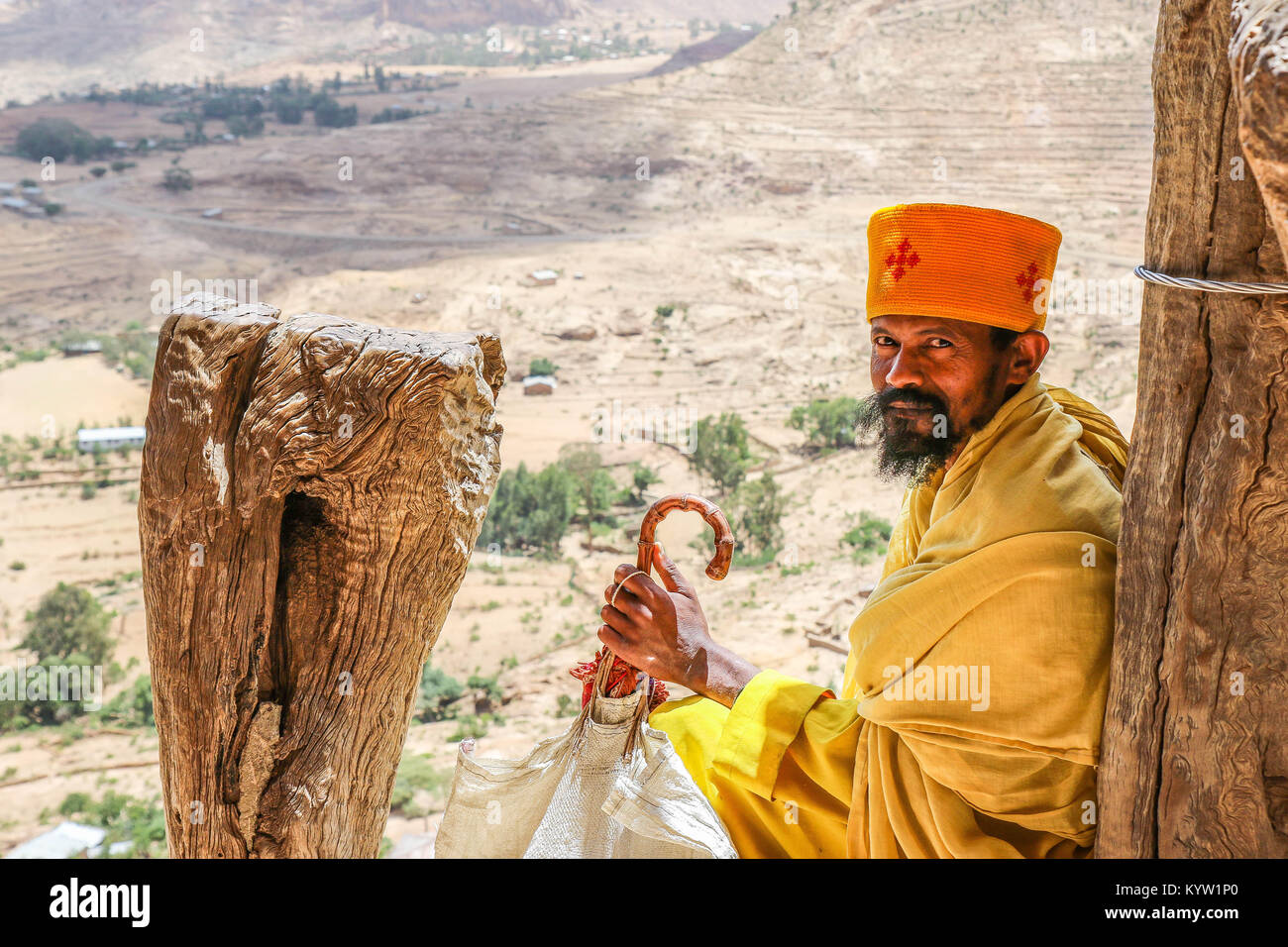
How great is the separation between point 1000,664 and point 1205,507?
36 centimetres

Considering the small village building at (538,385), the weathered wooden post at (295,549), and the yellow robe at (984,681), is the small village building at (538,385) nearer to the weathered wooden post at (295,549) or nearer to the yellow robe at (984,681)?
the yellow robe at (984,681)

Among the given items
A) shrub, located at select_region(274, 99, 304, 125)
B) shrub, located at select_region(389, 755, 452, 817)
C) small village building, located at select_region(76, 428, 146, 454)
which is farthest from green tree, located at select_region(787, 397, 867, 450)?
shrub, located at select_region(274, 99, 304, 125)

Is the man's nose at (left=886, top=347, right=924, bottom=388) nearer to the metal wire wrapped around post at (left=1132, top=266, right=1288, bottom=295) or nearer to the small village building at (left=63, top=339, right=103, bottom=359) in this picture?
the metal wire wrapped around post at (left=1132, top=266, right=1288, bottom=295)

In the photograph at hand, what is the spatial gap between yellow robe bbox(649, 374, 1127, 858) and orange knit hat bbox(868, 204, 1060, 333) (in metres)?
0.15

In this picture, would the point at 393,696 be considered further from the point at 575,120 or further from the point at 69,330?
the point at 575,120

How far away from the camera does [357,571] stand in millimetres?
1402

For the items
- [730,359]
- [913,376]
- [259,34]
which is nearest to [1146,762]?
[913,376]

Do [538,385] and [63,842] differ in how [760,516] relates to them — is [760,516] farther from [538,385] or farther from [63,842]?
[63,842]

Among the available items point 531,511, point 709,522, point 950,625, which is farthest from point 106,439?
point 950,625

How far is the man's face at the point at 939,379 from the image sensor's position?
1738 millimetres

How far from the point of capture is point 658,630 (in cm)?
176

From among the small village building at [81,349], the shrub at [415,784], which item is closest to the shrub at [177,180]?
the small village building at [81,349]

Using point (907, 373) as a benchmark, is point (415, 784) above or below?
below

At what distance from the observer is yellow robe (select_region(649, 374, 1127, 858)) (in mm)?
1478
